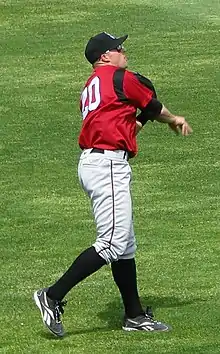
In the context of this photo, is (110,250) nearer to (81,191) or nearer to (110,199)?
(110,199)

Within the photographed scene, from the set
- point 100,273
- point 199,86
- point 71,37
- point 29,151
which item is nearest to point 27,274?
point 100,273

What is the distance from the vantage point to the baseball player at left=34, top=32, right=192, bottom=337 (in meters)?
6.79

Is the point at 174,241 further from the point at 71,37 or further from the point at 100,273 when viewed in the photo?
the point at 71,37

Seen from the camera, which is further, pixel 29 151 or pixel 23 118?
pixel 23 118

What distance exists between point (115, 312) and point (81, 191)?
143 inches

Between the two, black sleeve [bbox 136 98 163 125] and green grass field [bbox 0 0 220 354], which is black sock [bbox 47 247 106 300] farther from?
black sleeve [bbox 136 98 163 125]

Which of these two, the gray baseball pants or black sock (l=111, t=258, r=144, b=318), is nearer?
the gray baseball pants

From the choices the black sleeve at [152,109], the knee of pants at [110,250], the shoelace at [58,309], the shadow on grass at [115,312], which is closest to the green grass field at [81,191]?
the shadow on grass at [115,312]

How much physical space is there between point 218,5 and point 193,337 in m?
14.6

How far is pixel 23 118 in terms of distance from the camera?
1427cm

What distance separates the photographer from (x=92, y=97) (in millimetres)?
6938

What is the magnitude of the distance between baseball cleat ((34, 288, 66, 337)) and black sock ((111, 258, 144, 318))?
1.32 ft

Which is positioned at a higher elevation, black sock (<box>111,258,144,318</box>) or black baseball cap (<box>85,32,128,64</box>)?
black baseball cap (<box>85,32,128,64</box>)

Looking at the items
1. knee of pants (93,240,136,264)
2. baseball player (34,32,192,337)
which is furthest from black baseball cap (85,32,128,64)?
knee of pants (93,240,136,264)
